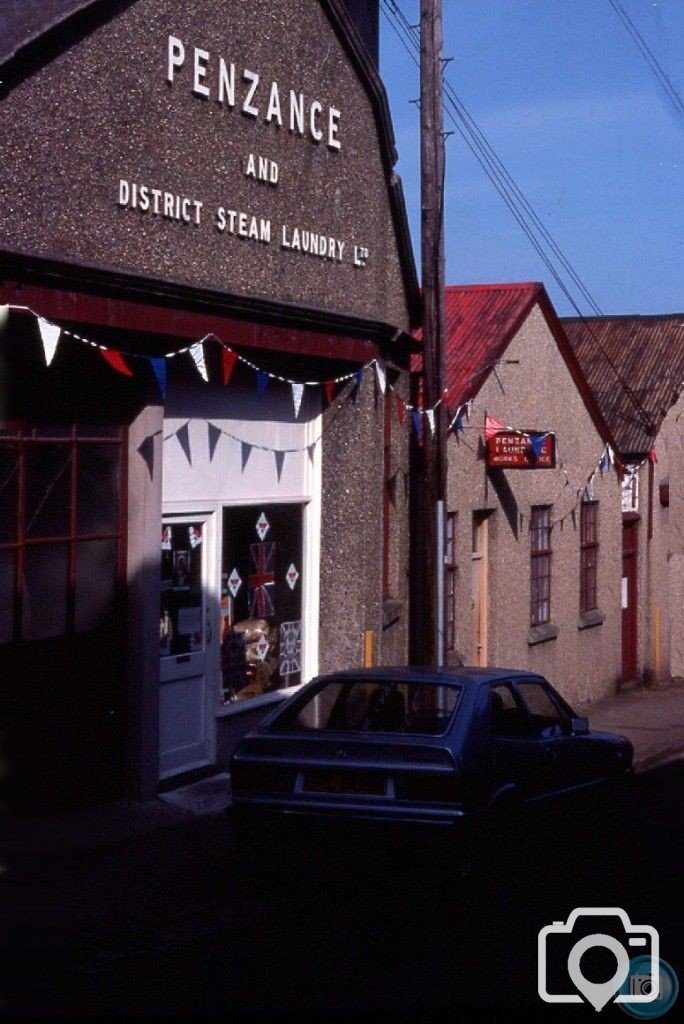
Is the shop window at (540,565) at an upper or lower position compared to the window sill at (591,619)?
upper

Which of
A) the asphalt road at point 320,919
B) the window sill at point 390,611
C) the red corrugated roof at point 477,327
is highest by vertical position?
the red corrugated roof at point 477,327

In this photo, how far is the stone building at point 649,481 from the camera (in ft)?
77.8

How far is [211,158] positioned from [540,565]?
945 centimetres

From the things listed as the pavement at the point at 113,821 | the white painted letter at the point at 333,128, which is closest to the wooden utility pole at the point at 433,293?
the white painted letter at the point at 333,128

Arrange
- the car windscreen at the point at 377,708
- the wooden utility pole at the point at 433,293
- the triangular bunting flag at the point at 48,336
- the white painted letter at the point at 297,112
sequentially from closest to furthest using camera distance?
1. the car windscreen at the point at 377,708
2. the triangular bunting flag at the point at 48,336
3. the white painted letter at the point at 297,112
4. the wooden utility pole at the point at 433,293

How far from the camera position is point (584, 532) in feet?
71.6

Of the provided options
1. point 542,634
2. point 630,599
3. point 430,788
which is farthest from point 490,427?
point 430,788

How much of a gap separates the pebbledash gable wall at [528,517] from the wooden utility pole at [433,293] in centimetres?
237

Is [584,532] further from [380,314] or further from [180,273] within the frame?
[180,273]

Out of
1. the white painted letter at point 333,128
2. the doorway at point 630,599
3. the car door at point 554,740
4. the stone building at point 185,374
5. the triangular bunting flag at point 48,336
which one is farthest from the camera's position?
the doorway at point 630,599

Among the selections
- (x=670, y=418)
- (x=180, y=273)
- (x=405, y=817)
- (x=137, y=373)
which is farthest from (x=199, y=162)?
(x=670, y=418)

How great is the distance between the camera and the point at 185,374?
1263cm

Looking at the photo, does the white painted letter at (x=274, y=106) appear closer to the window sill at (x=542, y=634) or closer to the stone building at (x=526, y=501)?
the stone building at (x=526, y=501)

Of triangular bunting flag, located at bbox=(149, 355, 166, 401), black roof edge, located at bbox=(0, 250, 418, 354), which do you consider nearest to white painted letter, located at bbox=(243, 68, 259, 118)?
black roof edge, located at bbox=(0, 250, 418, 354)
